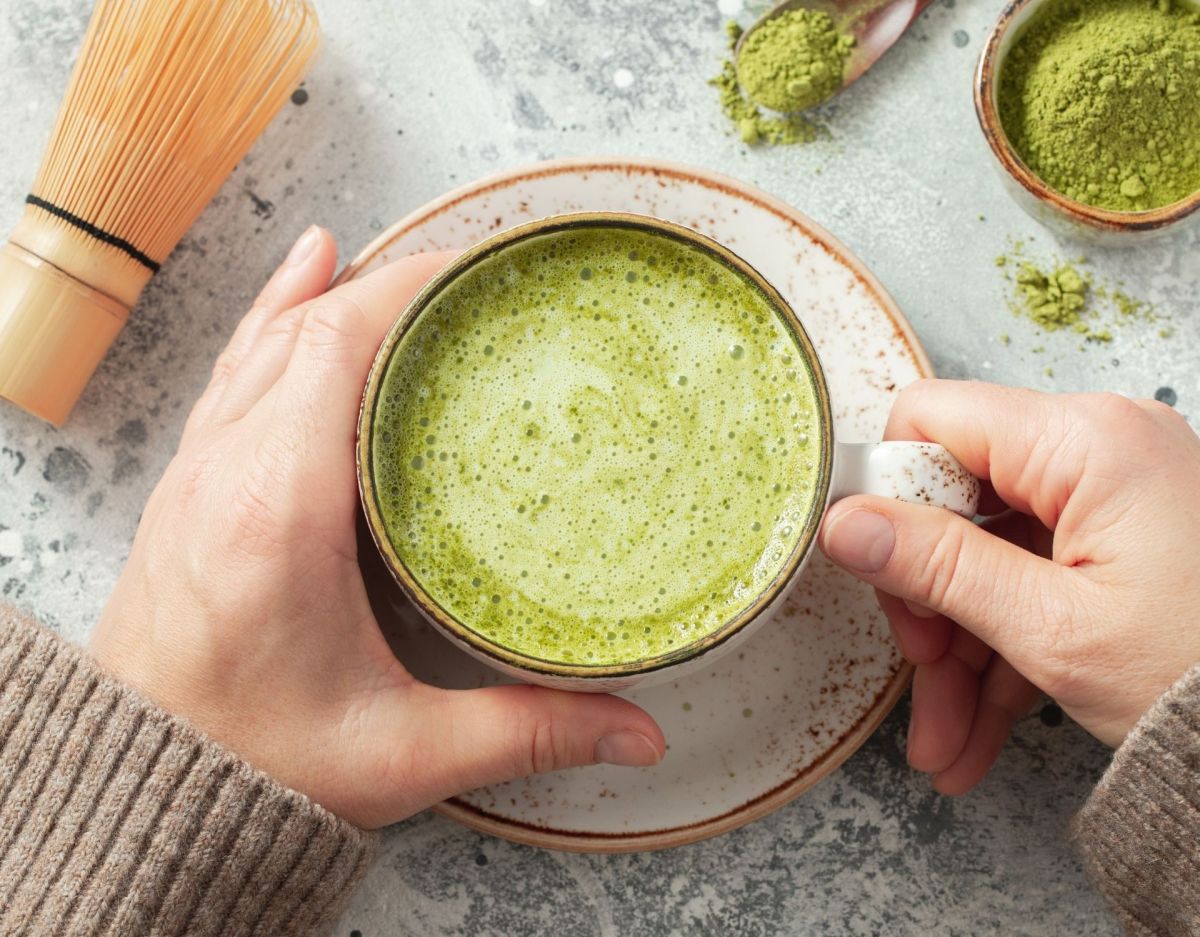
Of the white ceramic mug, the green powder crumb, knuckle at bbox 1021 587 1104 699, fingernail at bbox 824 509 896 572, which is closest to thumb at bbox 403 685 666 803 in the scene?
the white ceramic mug

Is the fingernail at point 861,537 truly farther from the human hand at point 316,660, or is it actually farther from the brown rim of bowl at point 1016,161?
the brown rim of bowl at point 1016,161

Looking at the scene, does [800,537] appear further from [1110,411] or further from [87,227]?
[87,227]

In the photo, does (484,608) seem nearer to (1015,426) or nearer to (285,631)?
(285,631)

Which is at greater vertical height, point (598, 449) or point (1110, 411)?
point (598, 449)

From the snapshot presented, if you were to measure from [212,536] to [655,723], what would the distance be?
48 centimetres

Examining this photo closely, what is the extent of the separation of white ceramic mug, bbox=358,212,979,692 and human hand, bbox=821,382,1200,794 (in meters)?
0.03

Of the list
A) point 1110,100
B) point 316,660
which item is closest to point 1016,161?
point 1110,100

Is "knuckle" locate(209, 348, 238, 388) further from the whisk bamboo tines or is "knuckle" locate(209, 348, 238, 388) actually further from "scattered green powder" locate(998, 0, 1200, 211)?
"scattered green powder" locate(998, 0, 1200, 211)

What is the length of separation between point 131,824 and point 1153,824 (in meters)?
0.97

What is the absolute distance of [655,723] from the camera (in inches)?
44.0

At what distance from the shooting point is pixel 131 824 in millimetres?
1044

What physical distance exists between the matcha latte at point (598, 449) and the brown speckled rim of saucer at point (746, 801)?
0.21 m

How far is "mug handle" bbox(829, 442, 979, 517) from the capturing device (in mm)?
973

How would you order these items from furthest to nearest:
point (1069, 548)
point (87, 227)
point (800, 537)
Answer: point (87, 227) → point (1069, 548) → point (800, 537)
